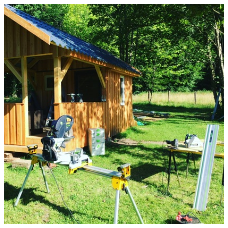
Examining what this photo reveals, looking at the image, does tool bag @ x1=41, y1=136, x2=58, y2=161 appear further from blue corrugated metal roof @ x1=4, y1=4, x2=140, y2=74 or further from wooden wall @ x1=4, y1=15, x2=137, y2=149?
blue corrugated metal roof @ x1=4, y1=4, x2=140, y2=74

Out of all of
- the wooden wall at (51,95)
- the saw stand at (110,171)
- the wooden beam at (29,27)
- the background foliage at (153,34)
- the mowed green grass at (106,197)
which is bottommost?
the mowed green grass at (106,197)

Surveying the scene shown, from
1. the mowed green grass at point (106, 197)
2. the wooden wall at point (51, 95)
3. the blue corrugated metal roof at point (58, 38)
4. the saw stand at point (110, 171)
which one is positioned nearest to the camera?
the saw stand at point (110, 171)

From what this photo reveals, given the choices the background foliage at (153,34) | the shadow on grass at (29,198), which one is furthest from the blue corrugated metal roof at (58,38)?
the shadow on grass at (29,198)

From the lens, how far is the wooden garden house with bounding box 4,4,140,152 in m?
6.62

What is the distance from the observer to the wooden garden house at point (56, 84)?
21.7 feet

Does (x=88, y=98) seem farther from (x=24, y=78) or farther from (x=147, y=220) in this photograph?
(x=147, y=220)

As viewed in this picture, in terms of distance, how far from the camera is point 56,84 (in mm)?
6641

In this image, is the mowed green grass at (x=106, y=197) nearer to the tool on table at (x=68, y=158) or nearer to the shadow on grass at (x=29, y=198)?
the shadow on grass at (x=29, y=198)

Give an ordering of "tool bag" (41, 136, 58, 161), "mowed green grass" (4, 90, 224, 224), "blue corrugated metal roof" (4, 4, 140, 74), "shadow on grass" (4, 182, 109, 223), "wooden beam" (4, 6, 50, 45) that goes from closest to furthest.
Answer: "tool bag" (41, 136, 58, 161) → "mowed green grass" (4, 90, 224, 224) → "shadow on grass" (4, 182, 109, 223) → "wooden beam" (4, 6, 50, 45) → "blue corrugated metal roof" (4, 4, 140, 74)

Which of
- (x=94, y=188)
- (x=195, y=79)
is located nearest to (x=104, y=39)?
(x=94, y=188)

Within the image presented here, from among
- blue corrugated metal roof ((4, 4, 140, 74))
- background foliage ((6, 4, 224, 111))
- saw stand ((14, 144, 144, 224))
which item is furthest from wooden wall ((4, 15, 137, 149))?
background foliage ((6, 4, 224, 111))

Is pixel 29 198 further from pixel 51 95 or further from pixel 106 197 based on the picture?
pixel 51 95

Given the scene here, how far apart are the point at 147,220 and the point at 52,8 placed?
30.9 metres

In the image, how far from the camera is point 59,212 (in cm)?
394
